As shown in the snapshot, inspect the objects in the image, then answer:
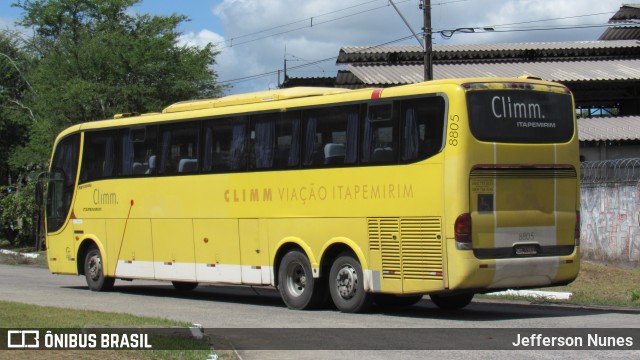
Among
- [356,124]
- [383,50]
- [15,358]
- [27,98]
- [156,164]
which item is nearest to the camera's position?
[15,358]

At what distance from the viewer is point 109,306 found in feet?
56.6

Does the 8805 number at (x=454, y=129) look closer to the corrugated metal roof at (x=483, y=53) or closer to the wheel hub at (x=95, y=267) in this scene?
the wheel hub at (x=95, y=267)

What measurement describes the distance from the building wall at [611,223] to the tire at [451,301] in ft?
29.1

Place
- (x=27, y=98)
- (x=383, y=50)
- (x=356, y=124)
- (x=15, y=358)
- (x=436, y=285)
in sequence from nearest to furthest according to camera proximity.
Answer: (x=15, y=358) < (x=436, y=285) < (x=356, y=124) < (x=383, y=50) < (x=27, y=98)

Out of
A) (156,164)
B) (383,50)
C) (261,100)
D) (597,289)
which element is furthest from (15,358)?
(383,50)

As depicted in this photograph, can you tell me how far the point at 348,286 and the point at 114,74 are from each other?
24.7m

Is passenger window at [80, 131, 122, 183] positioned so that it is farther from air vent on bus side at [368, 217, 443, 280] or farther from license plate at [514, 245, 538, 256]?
license plate at [514, 245, 538, 256]

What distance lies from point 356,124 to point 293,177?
1.66m

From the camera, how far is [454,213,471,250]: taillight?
14.0 metres

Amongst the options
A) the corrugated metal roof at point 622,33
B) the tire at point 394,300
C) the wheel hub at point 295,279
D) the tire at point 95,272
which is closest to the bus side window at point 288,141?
the wheel hub at point 295,279

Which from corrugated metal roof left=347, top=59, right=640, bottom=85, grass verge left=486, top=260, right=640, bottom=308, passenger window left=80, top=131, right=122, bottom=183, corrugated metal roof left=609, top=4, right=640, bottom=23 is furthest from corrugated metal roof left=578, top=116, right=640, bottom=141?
passenger window left=80, top=131, right=122, bottom=183

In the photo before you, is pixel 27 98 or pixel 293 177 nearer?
pixel 293 177

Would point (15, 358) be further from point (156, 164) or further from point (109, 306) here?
point (156, 164)

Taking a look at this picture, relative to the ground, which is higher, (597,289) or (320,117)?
(320,117)
